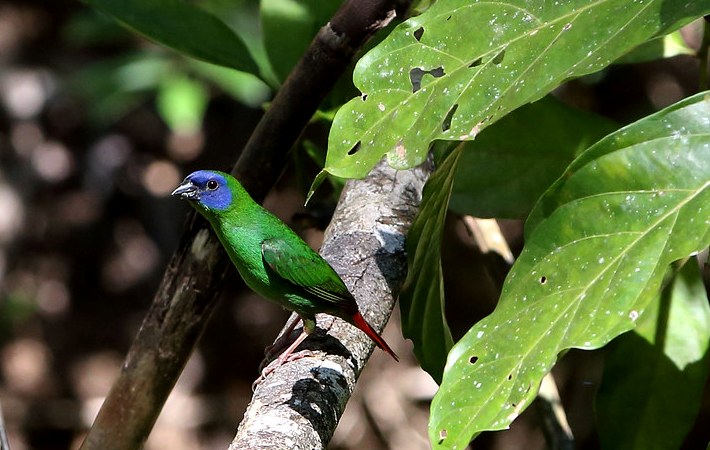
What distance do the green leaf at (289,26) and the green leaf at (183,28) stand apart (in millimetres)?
81

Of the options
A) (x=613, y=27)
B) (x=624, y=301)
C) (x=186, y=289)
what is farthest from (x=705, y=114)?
(x=186, y=289)

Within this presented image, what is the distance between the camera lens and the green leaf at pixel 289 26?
2.66m

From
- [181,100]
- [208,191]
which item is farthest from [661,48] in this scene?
[181,100]

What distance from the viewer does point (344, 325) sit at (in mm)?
2135

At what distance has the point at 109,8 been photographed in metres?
2.54

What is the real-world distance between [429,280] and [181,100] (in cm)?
274

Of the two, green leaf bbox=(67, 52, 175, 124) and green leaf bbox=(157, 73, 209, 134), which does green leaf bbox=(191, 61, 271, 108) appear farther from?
green leaf bbox=(67, 52, 175, 124)

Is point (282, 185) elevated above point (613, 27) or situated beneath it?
situated beneath

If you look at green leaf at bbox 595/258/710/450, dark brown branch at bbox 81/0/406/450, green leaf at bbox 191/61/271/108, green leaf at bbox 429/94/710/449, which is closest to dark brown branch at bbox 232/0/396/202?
dark brown branch at bbox 81/0/406/450

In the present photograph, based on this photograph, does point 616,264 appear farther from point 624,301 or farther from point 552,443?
point 552,443

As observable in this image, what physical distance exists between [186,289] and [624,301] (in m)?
1.10

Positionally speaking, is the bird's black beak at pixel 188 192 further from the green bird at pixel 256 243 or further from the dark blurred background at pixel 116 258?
the dark blurred background at pixel 116 258

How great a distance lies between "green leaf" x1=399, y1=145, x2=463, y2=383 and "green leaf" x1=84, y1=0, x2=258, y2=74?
868 mm

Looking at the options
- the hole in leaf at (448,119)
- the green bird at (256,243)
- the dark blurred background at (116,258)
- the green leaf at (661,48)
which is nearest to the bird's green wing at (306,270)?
the green bird at (256,243)
